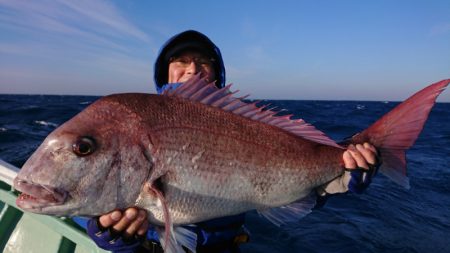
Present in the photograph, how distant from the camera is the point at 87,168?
1892 millimetres

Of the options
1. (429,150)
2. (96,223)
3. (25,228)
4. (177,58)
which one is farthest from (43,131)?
(429,150)

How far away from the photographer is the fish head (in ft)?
6.01

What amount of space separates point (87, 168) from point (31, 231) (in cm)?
251

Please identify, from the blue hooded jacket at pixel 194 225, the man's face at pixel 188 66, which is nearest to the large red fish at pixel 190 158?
the blue hooded jacket at pixel 194 225

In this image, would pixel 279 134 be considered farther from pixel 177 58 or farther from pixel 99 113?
pixel 177 58

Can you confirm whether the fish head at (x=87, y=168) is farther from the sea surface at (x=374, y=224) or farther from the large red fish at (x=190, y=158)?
the sea surface at (x=374, y=224)

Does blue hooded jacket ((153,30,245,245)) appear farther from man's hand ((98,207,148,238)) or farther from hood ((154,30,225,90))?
man's hand ((98,207,148,238))

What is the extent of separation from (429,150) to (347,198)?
9.00 meters

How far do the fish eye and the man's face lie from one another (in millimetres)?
1581

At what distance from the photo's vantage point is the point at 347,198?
27.0 ft

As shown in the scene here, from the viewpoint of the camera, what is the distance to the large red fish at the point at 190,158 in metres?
1.88

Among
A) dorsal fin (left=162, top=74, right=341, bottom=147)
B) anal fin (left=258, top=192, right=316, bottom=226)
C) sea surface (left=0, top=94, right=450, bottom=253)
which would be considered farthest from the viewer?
sea surface (left=0, top=94, right=450, bottom=253)

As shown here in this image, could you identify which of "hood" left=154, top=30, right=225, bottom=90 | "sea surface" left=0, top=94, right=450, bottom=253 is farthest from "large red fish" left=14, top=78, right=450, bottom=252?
"sea surface" left=0, top=94, right=450, bottom=253

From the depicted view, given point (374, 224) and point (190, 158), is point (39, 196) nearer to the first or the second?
point (190, 158)
